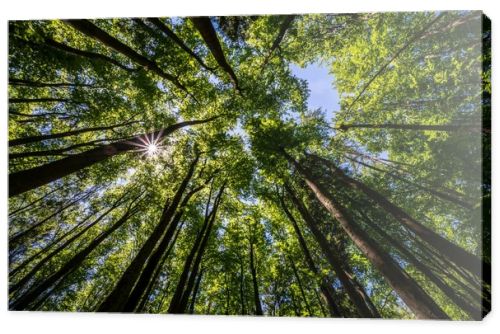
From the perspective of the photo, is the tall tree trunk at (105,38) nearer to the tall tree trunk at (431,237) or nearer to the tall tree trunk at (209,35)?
the tall tree trunk at (209,35)

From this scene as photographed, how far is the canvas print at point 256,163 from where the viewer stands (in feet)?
12.3

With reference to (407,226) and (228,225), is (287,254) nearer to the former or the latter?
(228,225)

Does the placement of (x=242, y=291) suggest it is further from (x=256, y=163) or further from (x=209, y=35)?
(x=209, y=35)

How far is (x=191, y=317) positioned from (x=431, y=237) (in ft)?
12.5

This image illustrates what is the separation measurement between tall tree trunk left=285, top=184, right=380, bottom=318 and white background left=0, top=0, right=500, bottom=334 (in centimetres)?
24

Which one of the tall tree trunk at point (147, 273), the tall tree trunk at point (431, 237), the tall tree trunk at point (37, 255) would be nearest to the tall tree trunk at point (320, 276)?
the tall tree trunk at point (431, 237)

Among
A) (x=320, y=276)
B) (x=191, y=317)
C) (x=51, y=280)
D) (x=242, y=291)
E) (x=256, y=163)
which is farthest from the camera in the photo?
(x=256, y=163)

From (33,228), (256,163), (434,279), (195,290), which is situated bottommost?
(434,279)

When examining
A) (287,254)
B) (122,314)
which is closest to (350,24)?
(287,254)

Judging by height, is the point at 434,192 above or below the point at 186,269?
below

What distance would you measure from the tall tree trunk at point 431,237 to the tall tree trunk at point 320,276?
169cm

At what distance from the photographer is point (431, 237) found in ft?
12.4

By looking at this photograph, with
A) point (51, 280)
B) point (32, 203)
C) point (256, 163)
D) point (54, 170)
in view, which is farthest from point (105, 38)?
point (51, 280)

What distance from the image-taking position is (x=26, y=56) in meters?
4.96
